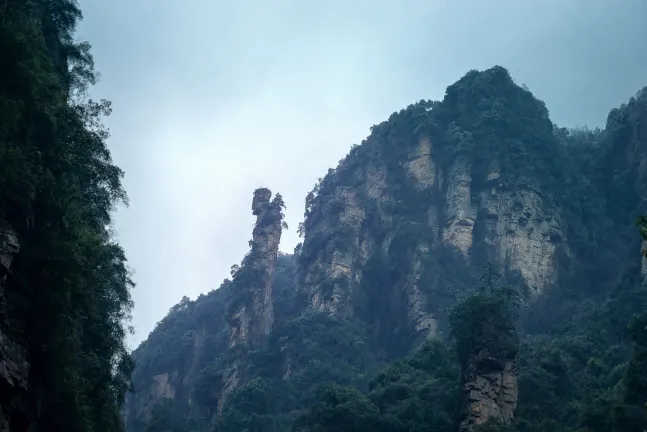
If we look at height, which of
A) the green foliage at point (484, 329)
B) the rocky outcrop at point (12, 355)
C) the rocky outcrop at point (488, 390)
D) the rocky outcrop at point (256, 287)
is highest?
the rocky outcrop at point (256, 287)

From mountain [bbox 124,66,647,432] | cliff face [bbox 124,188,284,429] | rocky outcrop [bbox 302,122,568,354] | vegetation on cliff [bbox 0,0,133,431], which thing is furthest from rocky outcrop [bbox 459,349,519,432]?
cliff face [bbox 124,188,284,429]

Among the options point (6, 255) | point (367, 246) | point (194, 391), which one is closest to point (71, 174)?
point (6, 255)

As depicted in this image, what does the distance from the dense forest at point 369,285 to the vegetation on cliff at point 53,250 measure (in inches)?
2.9

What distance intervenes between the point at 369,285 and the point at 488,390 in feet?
105

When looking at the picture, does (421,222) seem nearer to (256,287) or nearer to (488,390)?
(256,287)

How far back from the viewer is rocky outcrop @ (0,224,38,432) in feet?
57.2

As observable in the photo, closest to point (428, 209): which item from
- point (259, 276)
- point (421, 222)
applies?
point (421, 222)

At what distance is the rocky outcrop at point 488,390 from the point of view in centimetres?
3797

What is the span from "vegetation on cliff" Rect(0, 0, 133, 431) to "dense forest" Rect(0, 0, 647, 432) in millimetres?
73

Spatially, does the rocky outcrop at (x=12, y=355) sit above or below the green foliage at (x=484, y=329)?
below

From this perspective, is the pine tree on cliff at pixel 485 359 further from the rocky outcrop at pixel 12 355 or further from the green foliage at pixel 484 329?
the rocky outcrop at pixel 12 355

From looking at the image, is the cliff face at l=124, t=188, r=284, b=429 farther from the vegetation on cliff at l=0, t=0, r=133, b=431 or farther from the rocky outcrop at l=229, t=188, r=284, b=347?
the vegetation on cliff at l=0, t=0, r=133, b=431

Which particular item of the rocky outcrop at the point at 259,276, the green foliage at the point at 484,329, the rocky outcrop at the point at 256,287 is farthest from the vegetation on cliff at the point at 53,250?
the rocky outcrop at the point at 259,276

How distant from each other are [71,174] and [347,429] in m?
22.9
